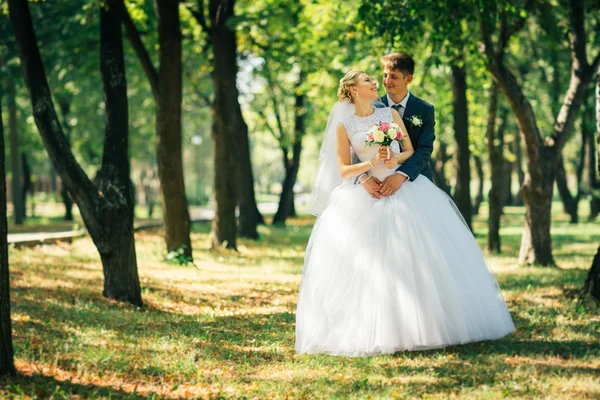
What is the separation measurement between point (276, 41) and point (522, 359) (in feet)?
52.1

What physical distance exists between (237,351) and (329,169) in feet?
6.76

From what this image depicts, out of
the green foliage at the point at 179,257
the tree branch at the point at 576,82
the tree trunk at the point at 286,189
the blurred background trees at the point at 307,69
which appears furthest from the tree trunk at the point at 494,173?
the tree trunk at the point at 286,189

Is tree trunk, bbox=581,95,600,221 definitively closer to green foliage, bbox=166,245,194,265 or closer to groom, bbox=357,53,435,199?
green foliage, bbox=166,245,194,265

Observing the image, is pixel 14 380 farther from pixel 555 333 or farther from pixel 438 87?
pixel 438 87

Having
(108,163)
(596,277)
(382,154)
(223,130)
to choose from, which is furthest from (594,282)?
(223,130)

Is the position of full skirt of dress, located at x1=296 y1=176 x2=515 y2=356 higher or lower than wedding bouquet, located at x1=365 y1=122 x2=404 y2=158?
lower

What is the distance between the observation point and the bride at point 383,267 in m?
6.15

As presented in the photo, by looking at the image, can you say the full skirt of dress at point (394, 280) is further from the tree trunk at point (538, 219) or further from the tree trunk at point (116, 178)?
the tree trunk at point (538, 219)

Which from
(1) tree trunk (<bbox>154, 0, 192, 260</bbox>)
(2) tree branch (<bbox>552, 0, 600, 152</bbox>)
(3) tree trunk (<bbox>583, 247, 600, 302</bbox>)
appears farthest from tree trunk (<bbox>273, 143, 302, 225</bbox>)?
(3) tree trunk (<bbox>583, 247, 600, 302</bbox>)

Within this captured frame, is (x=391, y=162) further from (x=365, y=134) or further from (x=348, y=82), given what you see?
(x=348, y=82)

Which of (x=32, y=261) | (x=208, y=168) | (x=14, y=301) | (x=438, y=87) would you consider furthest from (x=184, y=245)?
(x=208, y=168)

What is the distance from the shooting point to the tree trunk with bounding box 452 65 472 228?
18062 mm

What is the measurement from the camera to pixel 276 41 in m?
20.3

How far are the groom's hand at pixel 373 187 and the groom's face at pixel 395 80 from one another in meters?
0.97
